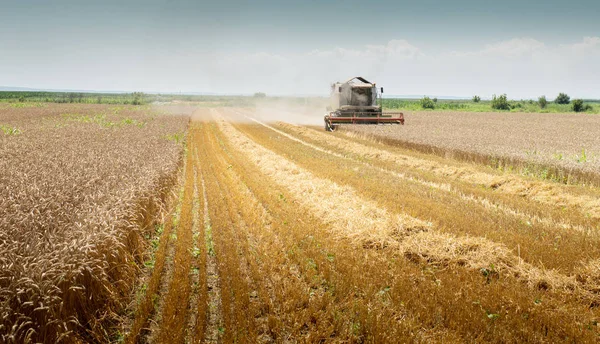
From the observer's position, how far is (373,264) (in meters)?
6.23

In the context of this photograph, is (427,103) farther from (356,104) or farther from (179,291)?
(179,291)

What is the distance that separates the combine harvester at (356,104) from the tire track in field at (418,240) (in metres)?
19.0

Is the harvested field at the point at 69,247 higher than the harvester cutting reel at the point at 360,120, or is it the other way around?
the harvester cutting reel at the point at 360,120

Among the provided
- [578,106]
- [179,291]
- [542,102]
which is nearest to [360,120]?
[179,291]

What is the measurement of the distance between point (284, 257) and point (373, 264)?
153 cm

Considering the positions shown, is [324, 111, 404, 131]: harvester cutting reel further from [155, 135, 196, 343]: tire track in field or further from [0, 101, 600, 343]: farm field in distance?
[155, 135, 196, 343]: tire track in field

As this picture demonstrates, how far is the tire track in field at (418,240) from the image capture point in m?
5.76

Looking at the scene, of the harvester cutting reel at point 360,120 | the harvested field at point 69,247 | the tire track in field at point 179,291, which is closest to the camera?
the harvested field at point 69,247

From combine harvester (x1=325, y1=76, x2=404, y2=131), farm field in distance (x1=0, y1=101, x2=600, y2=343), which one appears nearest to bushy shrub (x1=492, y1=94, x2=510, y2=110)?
combine harvester (x1=325, y1=76, x2=404, y2=131)

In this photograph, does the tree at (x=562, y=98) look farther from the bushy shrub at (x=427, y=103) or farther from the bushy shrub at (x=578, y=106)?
the bushy shrub at (x=427, y=103)

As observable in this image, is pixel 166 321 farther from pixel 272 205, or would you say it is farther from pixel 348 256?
pixel 272 205

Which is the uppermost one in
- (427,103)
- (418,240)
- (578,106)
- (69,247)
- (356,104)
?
(427,103)

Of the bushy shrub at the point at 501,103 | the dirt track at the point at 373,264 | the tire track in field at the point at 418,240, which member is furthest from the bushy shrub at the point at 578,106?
the tire track in field at the point at 418,240

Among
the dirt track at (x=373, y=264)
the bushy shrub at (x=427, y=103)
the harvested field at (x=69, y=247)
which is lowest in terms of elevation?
the dirt track at (x=373, y=264)
